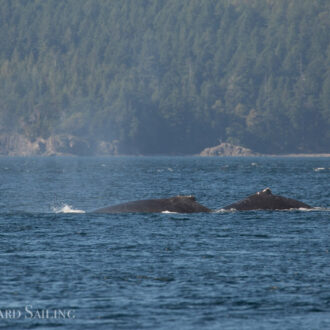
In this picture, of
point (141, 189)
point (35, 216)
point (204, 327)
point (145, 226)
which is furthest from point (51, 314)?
point (141, 189)

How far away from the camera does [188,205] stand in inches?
1921

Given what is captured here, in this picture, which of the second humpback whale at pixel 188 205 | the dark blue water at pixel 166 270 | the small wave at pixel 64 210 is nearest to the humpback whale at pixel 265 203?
the second humpback whale at pixel 188 205

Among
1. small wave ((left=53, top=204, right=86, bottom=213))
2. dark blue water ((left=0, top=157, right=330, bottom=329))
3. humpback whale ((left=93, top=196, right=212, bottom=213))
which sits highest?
humpback whale ((left=93, top=196, right=212, bottom=213))

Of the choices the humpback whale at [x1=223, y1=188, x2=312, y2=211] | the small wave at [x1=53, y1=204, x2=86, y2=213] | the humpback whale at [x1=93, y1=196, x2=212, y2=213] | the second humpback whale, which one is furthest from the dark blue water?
the small wave at [x1=53, y1=204, x2=86, y2=213]

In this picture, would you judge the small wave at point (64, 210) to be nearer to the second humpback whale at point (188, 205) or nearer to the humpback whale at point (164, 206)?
the second humpback whale at point (188, 205)

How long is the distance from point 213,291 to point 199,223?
58.4 feet

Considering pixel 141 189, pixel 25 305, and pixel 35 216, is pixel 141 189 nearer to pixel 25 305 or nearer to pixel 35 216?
pixel 35 216

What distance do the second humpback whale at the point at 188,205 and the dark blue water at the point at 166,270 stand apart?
128 centimetres

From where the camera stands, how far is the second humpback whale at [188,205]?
4853cm

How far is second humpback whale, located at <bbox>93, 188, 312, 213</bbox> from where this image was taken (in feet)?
159

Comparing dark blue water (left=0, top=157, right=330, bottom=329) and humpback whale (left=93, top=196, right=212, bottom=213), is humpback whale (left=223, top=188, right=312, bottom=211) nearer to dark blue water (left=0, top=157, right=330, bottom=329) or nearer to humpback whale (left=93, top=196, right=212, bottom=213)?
dark blue water (left=0, top=157, right=330, bottom=329)

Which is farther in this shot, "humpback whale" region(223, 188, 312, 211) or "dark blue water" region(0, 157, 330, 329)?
"humpback whale" region(223, 188, 312, 211)

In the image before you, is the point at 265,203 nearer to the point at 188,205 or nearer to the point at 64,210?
the point at 188,205

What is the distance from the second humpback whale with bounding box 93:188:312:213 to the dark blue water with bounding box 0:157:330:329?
1.28 meters
